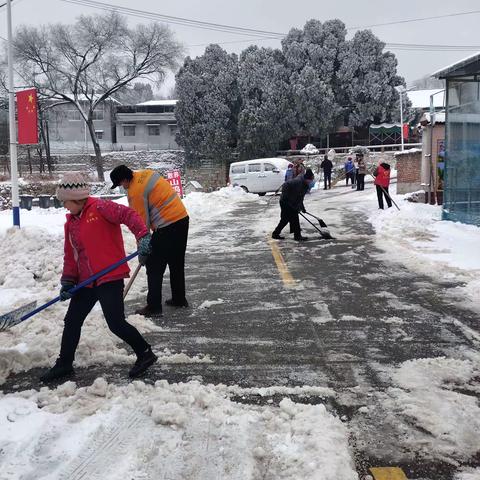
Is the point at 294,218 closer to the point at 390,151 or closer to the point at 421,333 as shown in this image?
the point at 421,333

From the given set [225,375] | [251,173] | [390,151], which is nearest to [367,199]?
[251,173]

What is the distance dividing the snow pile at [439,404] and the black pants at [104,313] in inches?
74.6

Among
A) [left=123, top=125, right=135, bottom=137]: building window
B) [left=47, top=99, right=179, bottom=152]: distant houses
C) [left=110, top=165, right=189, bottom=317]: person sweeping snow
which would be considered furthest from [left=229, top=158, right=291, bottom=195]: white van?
[left=123, top=125, right=135, bottom=137]: building window

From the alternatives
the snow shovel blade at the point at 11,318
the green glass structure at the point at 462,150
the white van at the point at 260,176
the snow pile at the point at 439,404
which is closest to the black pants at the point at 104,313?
the snow shovel blade at the point at 11,318

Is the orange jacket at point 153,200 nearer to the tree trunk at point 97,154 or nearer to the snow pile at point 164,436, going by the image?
the snow pile at point 164,436

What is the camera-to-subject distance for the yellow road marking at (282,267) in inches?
289

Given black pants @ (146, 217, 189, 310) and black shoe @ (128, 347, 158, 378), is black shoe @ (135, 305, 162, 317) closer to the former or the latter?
black pants @ (146, 217, 189, 310)

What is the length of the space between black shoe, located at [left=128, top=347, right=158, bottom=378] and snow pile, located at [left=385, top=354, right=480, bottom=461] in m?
1.74

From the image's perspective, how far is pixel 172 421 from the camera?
3.27 m

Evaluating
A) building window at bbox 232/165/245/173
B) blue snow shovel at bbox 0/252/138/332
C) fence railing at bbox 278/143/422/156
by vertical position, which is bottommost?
blue snow shovel at bbox 0/252/138/332

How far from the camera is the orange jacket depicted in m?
5.66

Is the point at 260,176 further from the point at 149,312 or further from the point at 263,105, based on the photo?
the point at 149,312

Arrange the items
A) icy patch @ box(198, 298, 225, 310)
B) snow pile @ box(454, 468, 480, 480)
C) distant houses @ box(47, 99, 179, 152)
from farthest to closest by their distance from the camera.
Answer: distant houses @ box(47, 99, 179, 152)
icy patch @ box(198, 298, 225, 310)
snow pile @ box(454, 468, 480, 480)

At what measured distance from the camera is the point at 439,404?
351 cm
